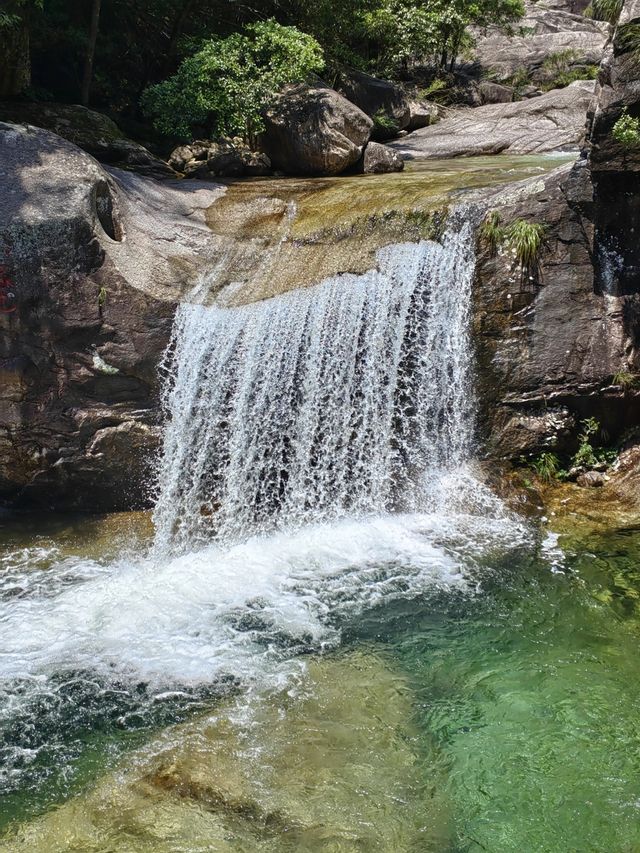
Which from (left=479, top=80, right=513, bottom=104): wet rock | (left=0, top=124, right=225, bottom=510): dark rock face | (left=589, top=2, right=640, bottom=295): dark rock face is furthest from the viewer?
(left=479, top=80, right=513, bottom=104): wet rock

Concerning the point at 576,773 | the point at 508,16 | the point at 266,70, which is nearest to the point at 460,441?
the point at 576,773

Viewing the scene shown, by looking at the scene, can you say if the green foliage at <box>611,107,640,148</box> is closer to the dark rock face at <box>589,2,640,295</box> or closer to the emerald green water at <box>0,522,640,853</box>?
the dark rock face at <box>589,2,640,295</box>

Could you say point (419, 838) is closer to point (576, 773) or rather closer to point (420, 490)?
point (576, 773)


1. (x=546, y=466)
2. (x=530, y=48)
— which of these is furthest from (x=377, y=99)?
(x=546, y=466)

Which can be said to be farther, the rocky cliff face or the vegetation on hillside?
the vegetation on hillside

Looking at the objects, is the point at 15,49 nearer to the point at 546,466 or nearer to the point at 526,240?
the point at 526,240

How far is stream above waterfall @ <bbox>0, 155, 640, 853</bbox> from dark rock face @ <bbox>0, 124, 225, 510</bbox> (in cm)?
32

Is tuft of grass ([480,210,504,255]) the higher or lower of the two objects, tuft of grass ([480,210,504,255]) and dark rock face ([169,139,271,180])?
the lower

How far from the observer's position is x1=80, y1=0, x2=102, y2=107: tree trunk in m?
11.3

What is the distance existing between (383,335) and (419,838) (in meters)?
4.98

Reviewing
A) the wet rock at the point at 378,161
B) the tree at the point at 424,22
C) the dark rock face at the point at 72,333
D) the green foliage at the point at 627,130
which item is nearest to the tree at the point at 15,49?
the dark rock face at the point at 72,333

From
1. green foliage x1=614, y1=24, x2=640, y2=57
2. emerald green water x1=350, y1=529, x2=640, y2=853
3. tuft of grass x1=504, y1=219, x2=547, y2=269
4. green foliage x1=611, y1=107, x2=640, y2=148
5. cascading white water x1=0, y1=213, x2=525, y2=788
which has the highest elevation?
green foliage x1=614, y1=24, x2=640, y2=57

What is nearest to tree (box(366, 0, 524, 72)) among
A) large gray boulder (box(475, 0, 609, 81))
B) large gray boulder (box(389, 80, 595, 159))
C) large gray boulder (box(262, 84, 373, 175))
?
large gray boulder (box(475, 0, 609, 81))

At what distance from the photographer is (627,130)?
7.03 metres
